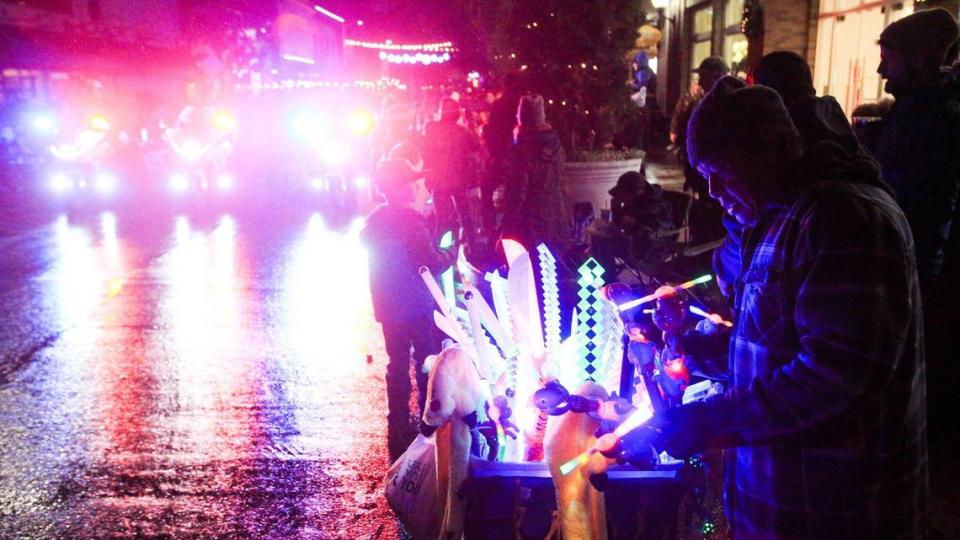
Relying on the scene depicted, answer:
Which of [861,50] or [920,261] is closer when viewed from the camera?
[920,261]

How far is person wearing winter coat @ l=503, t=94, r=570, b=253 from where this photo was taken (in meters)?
7.46

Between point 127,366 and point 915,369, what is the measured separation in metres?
6.48

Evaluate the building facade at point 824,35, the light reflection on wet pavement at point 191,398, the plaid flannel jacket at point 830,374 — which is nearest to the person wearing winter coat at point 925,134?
the plaid flannel jacket at point 830,374

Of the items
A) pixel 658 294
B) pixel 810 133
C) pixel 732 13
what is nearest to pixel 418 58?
pixel 732 13

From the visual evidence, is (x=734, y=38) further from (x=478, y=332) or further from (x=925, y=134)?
(x=478, y=332)

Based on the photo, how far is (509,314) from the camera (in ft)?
10.4

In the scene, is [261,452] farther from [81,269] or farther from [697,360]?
[81,269]

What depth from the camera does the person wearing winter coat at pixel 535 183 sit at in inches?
294

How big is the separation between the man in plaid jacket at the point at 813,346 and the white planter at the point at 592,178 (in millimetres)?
8600

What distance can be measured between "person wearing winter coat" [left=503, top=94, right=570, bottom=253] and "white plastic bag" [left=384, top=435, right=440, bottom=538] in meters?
4.61

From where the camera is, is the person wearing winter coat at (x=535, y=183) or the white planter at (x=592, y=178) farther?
the white planter at (x=592, y=178)

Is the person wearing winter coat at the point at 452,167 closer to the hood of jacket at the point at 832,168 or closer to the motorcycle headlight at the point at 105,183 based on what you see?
the hood of jacket at the point at 832,168

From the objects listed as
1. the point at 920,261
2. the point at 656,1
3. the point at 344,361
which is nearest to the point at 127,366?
the point at 344,361

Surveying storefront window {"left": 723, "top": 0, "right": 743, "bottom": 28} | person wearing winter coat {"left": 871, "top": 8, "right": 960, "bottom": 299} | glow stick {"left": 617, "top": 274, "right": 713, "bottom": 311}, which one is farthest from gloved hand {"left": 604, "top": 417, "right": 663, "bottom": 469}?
storefront window {"left": 723, "top": 0, "right": 743, "bottom": 28}
